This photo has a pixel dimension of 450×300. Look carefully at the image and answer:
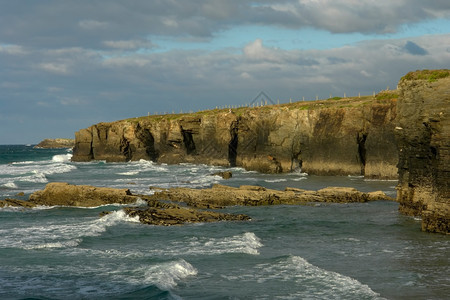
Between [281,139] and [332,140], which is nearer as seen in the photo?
[332,140]

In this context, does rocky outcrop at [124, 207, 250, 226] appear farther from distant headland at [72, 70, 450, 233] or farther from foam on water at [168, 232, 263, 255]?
distant headland at [72, 70, 450, 233]

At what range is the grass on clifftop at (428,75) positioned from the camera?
83.1 feet

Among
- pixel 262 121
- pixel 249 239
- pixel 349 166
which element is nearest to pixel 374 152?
pixel 349 166

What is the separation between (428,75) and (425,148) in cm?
351

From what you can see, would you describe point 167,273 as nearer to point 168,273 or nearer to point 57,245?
point 168,273

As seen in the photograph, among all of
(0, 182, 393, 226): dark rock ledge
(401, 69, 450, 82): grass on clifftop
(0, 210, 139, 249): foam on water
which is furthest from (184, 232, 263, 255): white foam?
(401, 69, 450, 82): grass on clifftop

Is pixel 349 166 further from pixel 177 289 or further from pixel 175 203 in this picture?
pixel 177 289

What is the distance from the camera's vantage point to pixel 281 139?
63781 millimetres

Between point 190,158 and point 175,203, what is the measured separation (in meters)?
46.4

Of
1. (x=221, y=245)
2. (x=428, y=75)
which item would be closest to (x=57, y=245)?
(x=221, y=245)

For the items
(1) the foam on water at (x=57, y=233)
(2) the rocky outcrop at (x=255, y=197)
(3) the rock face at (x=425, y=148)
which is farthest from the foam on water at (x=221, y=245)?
(2) the rocky outcrop at (x=255, y=197)

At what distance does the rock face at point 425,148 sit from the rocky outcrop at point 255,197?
6.85m

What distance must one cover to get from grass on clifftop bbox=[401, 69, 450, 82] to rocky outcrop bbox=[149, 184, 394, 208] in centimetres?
1139

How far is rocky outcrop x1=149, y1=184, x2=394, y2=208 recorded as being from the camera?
36.2 metres
